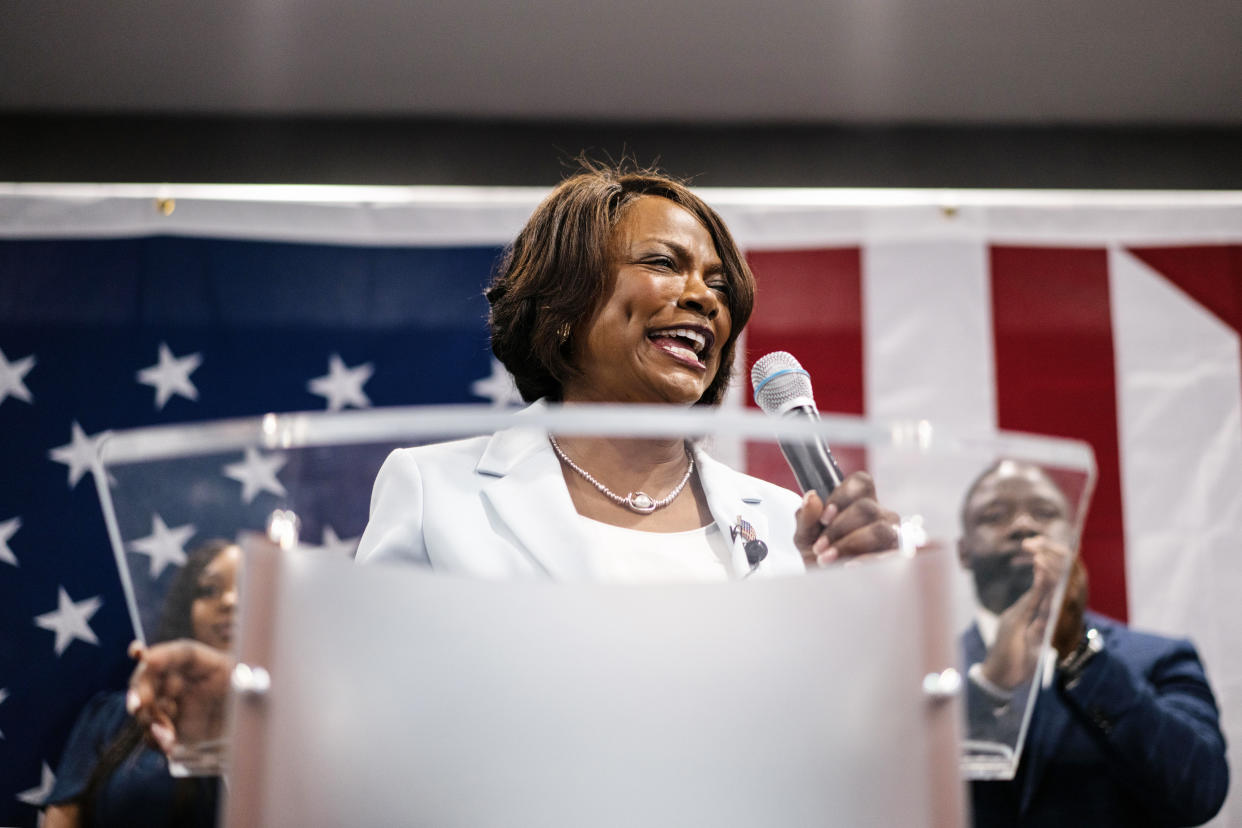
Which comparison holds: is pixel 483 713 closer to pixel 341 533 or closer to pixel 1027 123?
pixel 341 533

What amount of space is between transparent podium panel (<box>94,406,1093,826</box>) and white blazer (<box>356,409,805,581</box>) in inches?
0.4

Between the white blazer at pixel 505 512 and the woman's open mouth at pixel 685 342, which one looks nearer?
the white blazer at pixel 505 512

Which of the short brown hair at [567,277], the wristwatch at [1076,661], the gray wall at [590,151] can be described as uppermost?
the gray wall at [590,151]

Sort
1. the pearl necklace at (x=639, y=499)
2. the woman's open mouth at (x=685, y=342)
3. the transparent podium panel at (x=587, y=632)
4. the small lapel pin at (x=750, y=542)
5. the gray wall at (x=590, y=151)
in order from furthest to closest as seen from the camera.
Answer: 1. the gray wall at (x=590, y=151)
2. the woman's open mouth at (x=685, y=342)
3. the pearl necklace at (x=639, y=499)
4. the small lapel pin at (x=750, y=542)
5. the transparent podium panel at (x=587, y=632)

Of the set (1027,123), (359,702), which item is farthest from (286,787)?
(1027,123)

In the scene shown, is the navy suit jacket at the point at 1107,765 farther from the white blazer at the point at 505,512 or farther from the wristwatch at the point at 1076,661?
the white blazer at the point at 505,512

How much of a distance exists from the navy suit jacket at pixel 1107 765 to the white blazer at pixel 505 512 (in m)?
1.77

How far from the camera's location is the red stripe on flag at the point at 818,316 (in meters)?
2.78

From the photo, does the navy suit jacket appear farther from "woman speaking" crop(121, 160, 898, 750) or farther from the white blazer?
the white blazer

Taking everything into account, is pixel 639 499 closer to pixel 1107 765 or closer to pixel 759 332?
pixel 1107 765

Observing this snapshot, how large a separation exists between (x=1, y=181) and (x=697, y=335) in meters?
2.62

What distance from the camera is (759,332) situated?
2.82 metres

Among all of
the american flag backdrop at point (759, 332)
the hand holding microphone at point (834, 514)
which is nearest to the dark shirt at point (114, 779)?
the american flag backdrop at point (759, 332)

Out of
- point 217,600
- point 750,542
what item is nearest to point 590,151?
point 750,542
